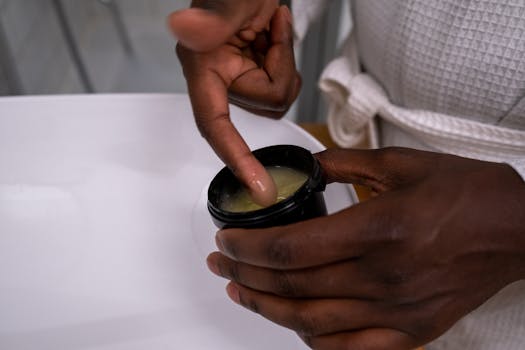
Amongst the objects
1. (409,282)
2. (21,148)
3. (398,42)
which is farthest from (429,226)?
(21,148)

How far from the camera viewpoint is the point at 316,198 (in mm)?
362

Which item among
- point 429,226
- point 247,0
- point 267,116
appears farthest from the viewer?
point 267,116

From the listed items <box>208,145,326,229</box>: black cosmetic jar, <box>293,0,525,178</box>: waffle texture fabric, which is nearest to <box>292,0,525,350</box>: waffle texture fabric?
<box>293,0,525,178</box>: waffle texture fabric

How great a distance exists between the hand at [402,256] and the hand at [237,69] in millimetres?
92

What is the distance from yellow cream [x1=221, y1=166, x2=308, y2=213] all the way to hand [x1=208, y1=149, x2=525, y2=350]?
0.26 feet

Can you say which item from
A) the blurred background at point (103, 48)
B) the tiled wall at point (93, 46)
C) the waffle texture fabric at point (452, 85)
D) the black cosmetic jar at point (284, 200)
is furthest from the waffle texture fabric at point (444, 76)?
the tiled wall at point (93, 46)

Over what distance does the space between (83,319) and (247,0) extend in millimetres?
331

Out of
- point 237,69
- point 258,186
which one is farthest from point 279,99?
point 258,186

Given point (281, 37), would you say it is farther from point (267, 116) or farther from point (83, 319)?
point (83, 319)

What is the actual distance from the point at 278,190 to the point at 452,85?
19 centimetres

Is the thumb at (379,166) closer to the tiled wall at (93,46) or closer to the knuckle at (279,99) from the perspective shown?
the knuckle at (279,99)

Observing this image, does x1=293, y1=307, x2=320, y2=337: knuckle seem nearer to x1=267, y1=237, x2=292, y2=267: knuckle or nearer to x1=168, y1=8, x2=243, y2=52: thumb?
x1=267, y1=237, x2=292, y2=267: knuckle

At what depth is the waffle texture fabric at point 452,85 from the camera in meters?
0.40

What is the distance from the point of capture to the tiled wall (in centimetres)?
88
